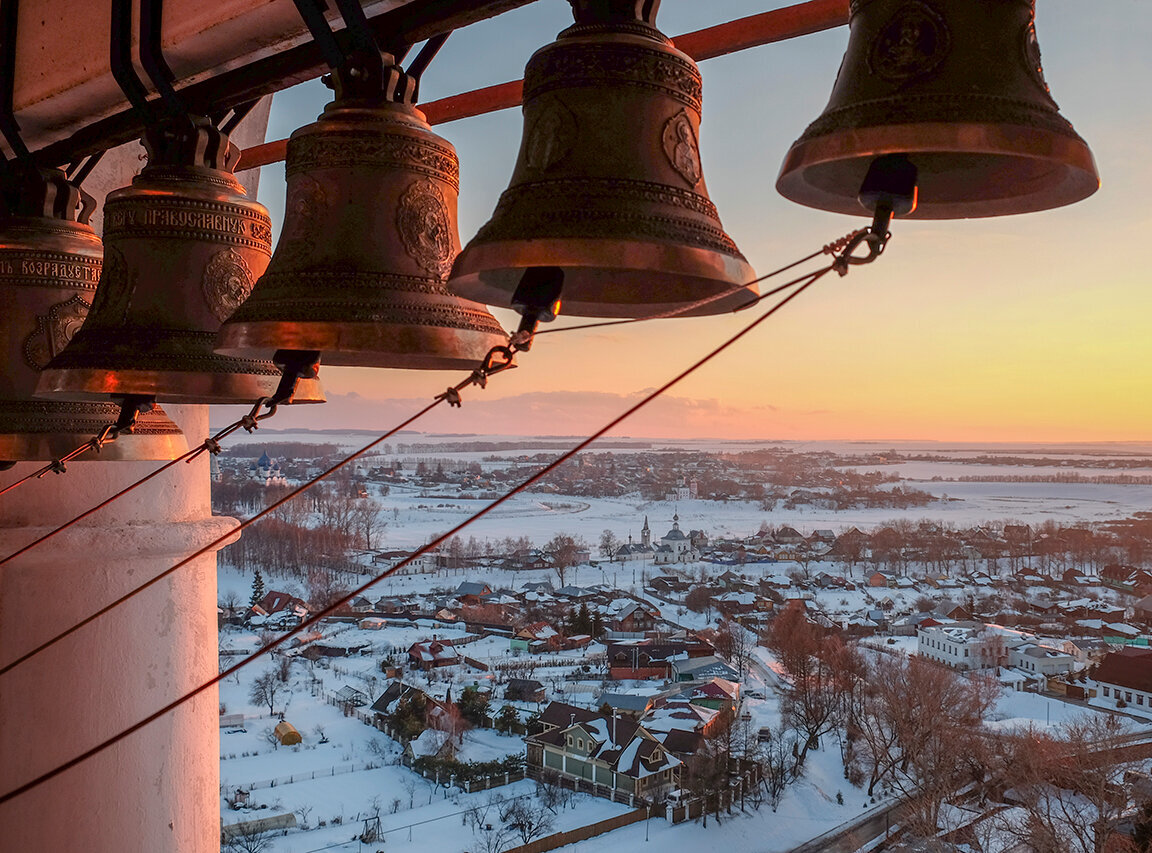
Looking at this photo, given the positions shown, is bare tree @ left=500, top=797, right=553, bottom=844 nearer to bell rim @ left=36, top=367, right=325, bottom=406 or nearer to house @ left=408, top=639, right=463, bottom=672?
house @ left=408, top=639, right=463, bottom=672

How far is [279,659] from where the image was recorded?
391 inches

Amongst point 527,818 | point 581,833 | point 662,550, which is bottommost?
point 581,833

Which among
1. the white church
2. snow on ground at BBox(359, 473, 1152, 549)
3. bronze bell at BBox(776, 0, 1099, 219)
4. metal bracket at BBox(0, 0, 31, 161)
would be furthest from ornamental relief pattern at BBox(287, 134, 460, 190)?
the white church

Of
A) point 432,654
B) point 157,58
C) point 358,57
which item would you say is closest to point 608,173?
point 358,57

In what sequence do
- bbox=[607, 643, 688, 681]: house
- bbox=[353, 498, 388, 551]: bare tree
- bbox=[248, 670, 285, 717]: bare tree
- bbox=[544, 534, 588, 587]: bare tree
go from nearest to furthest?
bbox=[353, 498, 388, 551]: bare tree, bbox=[248, 670, 285, 717]: bare tree, bbox=[607, 643, 688, 681]: house, bbox=[544, 534, 588, 587]: bare tree

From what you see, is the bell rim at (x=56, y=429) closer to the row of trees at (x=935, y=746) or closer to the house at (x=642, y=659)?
the row of trees at (x=935, y=746)

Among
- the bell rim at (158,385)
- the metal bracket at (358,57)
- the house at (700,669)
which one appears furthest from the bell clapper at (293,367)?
the house at (700,669)

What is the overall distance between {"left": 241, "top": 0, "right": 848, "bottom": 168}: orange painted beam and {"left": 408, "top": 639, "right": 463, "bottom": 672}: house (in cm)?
803

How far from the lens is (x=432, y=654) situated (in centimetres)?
962

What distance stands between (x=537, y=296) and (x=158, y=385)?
0.78 meters

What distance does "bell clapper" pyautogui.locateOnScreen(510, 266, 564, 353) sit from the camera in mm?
1064

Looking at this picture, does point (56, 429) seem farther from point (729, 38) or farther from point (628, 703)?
point (628, 703)

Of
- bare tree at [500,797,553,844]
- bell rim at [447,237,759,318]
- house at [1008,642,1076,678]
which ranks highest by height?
bell rim at [447,237,759,318]

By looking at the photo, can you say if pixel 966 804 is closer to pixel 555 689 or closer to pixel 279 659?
pixel 555 689
